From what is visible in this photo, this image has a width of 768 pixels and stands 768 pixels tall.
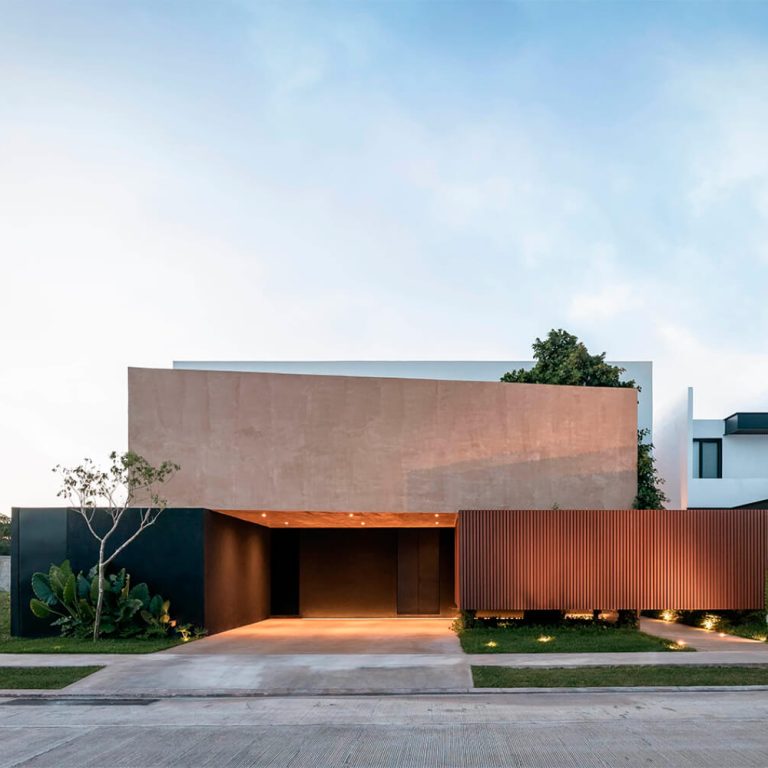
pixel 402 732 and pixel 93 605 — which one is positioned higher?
pixel 402 732

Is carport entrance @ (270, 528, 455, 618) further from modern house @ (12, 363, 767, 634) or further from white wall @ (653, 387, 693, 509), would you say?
white wall @ (653, 387, 693, 509)

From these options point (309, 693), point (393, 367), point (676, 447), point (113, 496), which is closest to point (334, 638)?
point (113, 496)

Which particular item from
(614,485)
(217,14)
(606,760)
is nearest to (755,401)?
(614,485)

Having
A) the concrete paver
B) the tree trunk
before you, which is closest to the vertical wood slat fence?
the concrete paver

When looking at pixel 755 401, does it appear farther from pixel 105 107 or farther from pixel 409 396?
pixel 105 107

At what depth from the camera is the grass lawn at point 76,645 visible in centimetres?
1652

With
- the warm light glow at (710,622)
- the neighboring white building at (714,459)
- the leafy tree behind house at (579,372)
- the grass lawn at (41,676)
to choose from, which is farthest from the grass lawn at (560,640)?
the neighboring white building at (714,459)

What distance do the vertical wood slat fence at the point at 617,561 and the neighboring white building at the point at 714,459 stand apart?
14519 millimetres

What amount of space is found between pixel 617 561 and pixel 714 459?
23.2 m

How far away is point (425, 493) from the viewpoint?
2122 centimetres

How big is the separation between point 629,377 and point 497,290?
1027cm

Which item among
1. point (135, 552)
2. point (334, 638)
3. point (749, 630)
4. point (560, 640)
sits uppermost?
point (135, 552)

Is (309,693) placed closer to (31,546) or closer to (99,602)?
(99,602)

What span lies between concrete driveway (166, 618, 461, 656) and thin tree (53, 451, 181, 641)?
302cm
